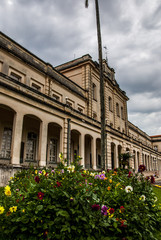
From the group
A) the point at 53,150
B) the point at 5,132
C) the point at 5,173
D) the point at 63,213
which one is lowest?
the point at 5,173

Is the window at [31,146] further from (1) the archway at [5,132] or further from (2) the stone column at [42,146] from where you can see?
(2) the stone column at [42,146]

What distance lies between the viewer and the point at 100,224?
3.00 meters

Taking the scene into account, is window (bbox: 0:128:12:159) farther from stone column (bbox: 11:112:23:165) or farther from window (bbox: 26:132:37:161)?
stone column (bbox: 11:112:23:165)

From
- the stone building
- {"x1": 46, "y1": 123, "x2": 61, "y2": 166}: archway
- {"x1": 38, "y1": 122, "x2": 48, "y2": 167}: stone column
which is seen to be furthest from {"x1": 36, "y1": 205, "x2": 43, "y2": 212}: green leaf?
{"x1": 46, "y1": 123, "x2": 61, "y2": 166}: archway

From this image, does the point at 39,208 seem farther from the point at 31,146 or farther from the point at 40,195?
the point at 31,146

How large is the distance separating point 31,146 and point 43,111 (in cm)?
440

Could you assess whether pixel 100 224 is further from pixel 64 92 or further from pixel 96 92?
pixel 96 92

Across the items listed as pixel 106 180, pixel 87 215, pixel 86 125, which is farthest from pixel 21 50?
pixel 87 215

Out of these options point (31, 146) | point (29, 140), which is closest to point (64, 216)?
point (29, 140)

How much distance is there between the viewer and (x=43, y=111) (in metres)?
13.0

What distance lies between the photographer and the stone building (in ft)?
36.1

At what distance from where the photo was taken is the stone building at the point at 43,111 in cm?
A: 1099

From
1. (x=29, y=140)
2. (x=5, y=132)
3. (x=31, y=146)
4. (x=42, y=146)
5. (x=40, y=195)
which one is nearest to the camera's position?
(x=40, y=195)

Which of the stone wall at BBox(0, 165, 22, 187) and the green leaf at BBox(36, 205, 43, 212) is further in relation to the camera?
the stone wall at BBox(0, 165, 22, 187)
